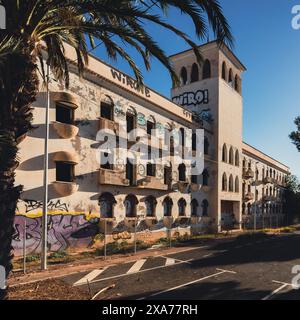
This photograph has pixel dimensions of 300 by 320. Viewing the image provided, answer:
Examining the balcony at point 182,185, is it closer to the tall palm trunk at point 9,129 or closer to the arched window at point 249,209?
the arched window at point 249,209

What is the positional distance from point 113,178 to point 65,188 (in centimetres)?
384

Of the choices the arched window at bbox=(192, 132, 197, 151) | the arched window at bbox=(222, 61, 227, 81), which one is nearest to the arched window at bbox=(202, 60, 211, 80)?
the arched window at bbox=(222, 61, 227, 81)

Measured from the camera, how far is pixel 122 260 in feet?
49.6

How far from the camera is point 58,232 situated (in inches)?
643

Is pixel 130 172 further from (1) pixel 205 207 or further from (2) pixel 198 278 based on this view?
(1) pixel 205 207

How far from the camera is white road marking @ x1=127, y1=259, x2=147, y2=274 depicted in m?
12.5

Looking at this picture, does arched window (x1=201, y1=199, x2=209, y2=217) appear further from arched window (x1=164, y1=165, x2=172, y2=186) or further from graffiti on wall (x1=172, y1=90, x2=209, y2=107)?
graffiti on wall (x1=172, y1=90, x2=209, y2=107)

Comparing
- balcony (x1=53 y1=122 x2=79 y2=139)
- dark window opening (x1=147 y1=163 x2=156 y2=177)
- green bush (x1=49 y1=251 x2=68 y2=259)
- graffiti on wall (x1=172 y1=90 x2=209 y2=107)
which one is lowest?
green bush (x1=49 y1=251 x2=68 y2=259)

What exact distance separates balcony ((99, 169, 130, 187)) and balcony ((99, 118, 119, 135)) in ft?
8.83

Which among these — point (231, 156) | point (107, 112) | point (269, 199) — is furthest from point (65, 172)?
point (269, 199)
